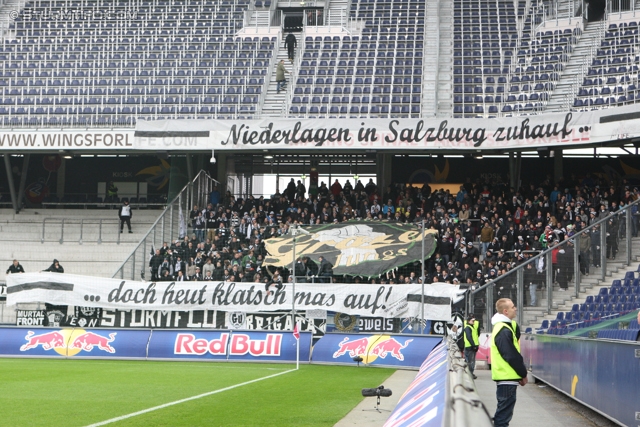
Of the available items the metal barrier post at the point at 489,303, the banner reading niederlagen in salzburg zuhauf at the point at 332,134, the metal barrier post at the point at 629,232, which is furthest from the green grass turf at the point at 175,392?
the banner reading niederlagen in salzburg zuhauf at the point at 332,134

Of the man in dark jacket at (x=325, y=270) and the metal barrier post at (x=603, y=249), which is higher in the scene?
the metal barrier post at (x=603, y=249)

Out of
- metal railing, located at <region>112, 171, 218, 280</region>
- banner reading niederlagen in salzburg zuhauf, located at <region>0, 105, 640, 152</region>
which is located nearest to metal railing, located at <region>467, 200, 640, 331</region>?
banner reading niederlagen in salzburg zuhauf, located at <region>0, 105, 640, 152</region>

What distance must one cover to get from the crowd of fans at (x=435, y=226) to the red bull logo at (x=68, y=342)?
5.11 metres

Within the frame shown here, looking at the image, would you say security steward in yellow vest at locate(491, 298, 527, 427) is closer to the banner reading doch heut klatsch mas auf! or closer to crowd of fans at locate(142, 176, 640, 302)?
crowd of fans at locate(142, 176, 640, 302)

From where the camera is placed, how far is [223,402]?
13.8 m

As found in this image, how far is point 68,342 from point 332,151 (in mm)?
14387

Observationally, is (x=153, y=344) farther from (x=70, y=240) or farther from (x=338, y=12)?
(x=338, y=12)

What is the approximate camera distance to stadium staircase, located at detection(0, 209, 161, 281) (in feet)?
115

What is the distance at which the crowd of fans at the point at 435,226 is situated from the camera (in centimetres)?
2873

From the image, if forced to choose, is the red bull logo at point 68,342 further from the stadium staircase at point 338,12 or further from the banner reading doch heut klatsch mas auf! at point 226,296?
the stadium staircase at point 338,12

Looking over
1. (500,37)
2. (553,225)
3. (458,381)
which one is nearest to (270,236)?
(553,225)

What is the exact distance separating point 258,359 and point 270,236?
827 cm

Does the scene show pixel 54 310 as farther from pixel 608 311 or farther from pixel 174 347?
pixel 608 311

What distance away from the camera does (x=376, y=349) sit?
76.8 ft
